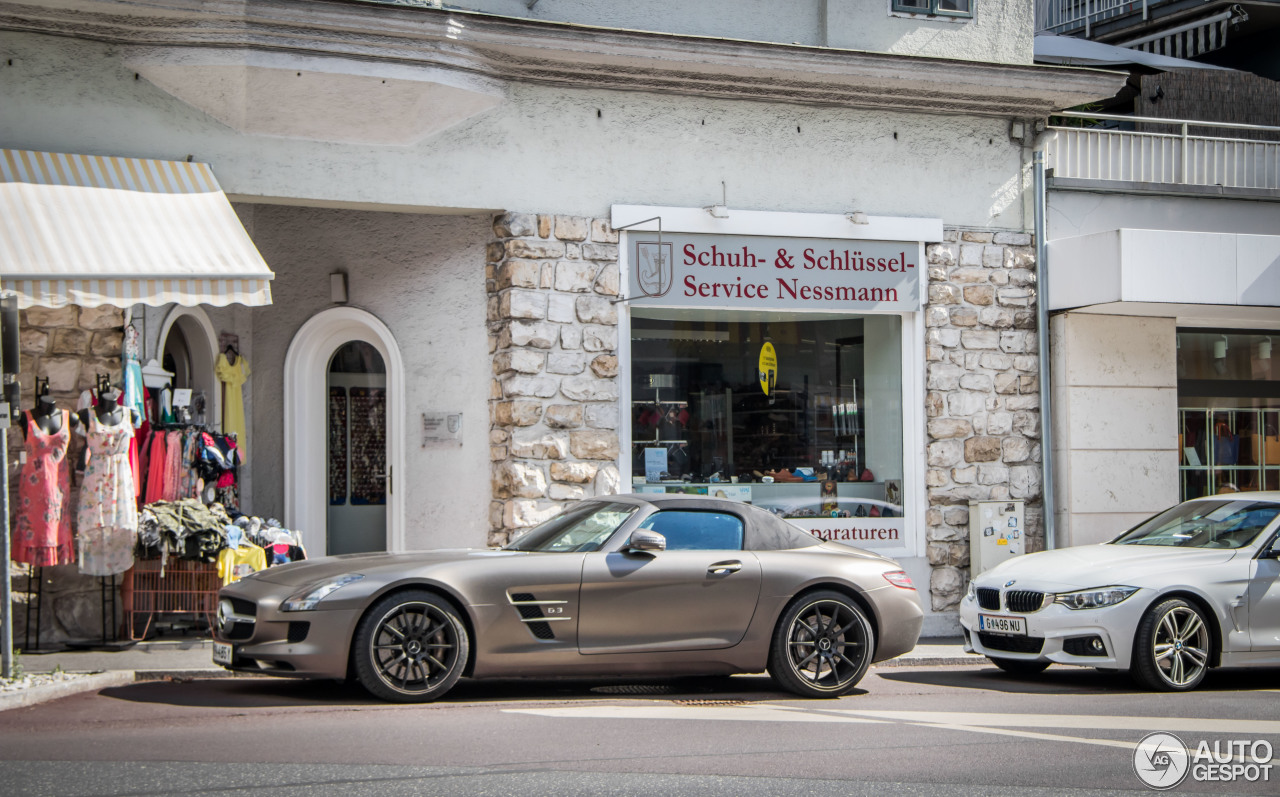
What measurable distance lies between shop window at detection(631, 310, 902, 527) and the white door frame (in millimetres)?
2721

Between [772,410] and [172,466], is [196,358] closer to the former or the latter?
[172,466]

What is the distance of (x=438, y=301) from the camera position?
13.4 meters

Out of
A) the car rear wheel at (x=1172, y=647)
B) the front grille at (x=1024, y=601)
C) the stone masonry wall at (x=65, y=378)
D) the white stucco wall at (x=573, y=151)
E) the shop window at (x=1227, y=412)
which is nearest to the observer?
the car rear wheel at (x=1172, y=647)

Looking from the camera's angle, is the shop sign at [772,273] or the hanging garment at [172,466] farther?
the shop sign at [772,273]

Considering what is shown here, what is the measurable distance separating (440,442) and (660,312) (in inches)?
98.0

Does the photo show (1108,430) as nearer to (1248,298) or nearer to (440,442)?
(1248,298)

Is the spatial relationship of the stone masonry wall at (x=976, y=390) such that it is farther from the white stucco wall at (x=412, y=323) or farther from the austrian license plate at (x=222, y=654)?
the austrian license plate at (x=222, y=654)

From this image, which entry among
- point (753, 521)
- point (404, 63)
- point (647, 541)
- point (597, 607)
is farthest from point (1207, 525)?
point (404, 63)

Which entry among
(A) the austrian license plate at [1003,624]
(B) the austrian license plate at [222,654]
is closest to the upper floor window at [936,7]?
(A) the austrian license plate at [1003,624]

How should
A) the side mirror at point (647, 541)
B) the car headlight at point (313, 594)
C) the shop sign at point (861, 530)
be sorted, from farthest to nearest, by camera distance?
the shop sign at point (861, 530) → the side mirror at point (647, 541) → the car headlight at point (313, 594)

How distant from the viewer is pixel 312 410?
14180 millimetres

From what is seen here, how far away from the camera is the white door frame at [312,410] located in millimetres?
13906

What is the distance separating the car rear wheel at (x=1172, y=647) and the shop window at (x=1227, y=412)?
5.76m

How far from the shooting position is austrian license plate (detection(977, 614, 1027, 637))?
1020cm
